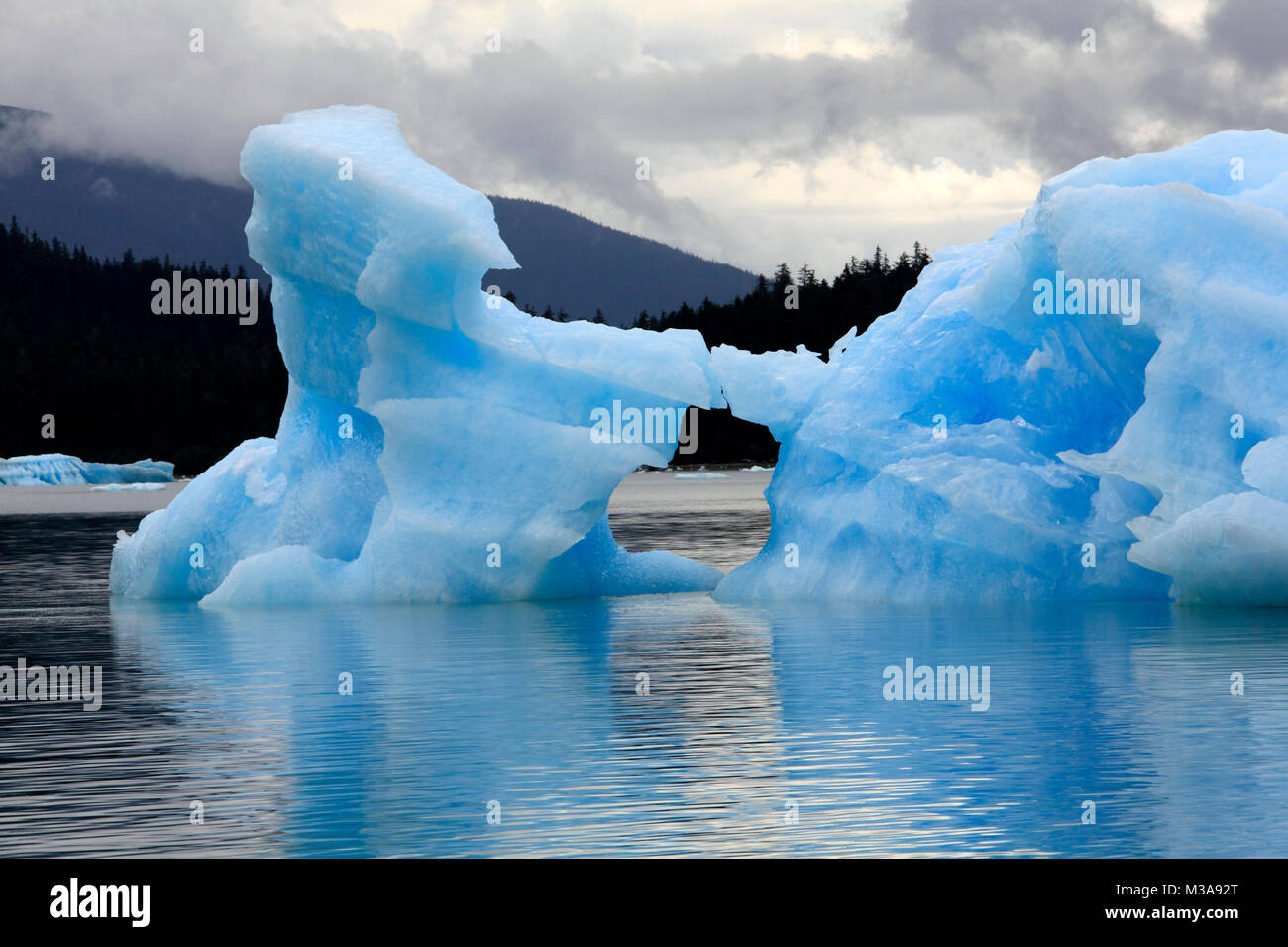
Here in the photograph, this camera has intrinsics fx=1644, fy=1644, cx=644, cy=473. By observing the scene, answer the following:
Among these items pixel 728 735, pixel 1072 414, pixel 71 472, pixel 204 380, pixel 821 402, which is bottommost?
pixel 728 735

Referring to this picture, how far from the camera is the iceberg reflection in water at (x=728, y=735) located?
7.84 meters

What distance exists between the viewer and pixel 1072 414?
17.7m

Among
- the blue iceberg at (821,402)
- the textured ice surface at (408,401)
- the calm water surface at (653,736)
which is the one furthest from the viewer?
the textured ice surface at (408,401)

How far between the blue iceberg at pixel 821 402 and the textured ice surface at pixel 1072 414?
31mm

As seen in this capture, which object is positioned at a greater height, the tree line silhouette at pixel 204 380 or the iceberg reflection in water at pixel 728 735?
the tree line silhouette at pixel 204 380

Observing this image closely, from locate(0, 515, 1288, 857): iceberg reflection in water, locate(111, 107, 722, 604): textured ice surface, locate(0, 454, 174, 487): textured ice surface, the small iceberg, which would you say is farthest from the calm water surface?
locate(0, 454, 174, 487): textured ice surface

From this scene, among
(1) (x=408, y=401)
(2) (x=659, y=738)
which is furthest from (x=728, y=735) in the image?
(1) (x=408, y=401)

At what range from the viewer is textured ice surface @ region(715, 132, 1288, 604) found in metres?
15.0

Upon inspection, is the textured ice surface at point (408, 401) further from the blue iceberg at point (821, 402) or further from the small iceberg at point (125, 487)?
the small iceberg at point (125, 487)

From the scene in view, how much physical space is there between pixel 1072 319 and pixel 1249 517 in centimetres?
355

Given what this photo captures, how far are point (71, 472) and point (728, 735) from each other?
7545 cm

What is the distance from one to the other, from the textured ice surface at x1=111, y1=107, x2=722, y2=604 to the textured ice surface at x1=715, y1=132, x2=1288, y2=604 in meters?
1.91

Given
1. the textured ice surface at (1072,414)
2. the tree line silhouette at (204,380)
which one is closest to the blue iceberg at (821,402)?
the textured ice surface at (1072,414)

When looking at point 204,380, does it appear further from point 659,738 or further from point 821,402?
point 659,738
